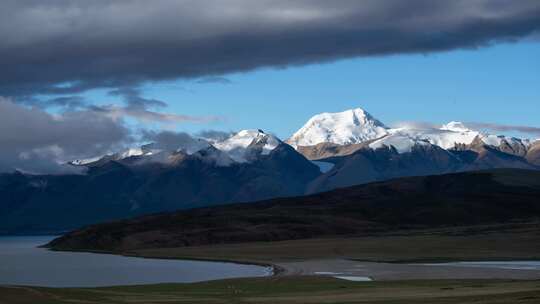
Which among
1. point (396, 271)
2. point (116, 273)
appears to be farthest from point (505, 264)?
point (116, 273)

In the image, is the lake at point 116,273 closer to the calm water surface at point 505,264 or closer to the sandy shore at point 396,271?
the sandy shore at point 396,271

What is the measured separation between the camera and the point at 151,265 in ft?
607

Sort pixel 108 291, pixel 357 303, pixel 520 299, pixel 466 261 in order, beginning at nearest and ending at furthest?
pixel 520 299, pixel 357 303, pixel 108 291, pixel 466 261

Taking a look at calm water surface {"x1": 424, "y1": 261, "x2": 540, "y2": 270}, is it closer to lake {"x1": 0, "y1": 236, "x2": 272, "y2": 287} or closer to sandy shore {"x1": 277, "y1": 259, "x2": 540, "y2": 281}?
sandy shore {"x1": 277, "y1": 259, "x2": 540, "y2": 281}

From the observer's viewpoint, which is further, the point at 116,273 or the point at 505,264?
the point at 116,273

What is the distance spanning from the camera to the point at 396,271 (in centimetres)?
13938

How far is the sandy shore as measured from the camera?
12389cm

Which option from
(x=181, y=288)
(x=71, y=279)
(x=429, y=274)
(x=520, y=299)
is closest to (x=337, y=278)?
(x=429, y=274)

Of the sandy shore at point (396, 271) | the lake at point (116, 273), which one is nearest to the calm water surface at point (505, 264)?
the sandy shore at point (396, 271)

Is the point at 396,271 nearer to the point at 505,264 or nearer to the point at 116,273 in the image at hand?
the point at 505,264

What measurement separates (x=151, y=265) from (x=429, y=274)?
227ft

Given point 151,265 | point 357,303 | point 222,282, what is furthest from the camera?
point 151,265

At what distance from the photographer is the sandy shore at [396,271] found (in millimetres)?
123887

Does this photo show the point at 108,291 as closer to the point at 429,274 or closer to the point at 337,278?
the point at 337,278
